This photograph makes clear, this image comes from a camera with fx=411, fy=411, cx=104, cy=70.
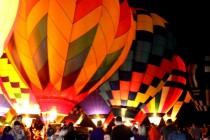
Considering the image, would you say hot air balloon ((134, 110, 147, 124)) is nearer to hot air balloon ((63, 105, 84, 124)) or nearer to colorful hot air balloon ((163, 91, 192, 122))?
colorful hot air balloon ((163, 91, 192, 122))

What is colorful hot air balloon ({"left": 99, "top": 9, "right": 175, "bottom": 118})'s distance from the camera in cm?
Result: 1180

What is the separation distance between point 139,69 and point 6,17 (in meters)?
8.67

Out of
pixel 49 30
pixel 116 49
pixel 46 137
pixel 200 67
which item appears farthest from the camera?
pixel 200 67

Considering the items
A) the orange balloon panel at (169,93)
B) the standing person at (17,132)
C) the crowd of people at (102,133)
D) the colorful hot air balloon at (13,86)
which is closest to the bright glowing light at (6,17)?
the crowd of people at (102,133)

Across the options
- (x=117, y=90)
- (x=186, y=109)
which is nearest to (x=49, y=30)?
(x=117, y=90)

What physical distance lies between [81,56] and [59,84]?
0.68 metres

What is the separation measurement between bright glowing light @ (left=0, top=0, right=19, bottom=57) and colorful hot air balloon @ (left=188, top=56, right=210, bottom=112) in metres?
12.8

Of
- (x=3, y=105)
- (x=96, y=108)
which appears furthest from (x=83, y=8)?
(x=3, y=105)

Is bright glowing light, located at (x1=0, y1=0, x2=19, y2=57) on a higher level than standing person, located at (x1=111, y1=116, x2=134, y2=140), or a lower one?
higher

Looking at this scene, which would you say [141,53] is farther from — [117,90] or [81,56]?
[81,56]

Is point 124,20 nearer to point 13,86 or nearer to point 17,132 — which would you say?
point 13,86

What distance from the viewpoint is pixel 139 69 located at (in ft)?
39.2

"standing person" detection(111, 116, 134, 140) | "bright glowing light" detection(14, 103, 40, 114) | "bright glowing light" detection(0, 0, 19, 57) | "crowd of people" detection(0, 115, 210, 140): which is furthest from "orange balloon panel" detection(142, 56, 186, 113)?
"bright glowing light" detection(0, 0, 19, 57)

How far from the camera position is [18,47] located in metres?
7.82
